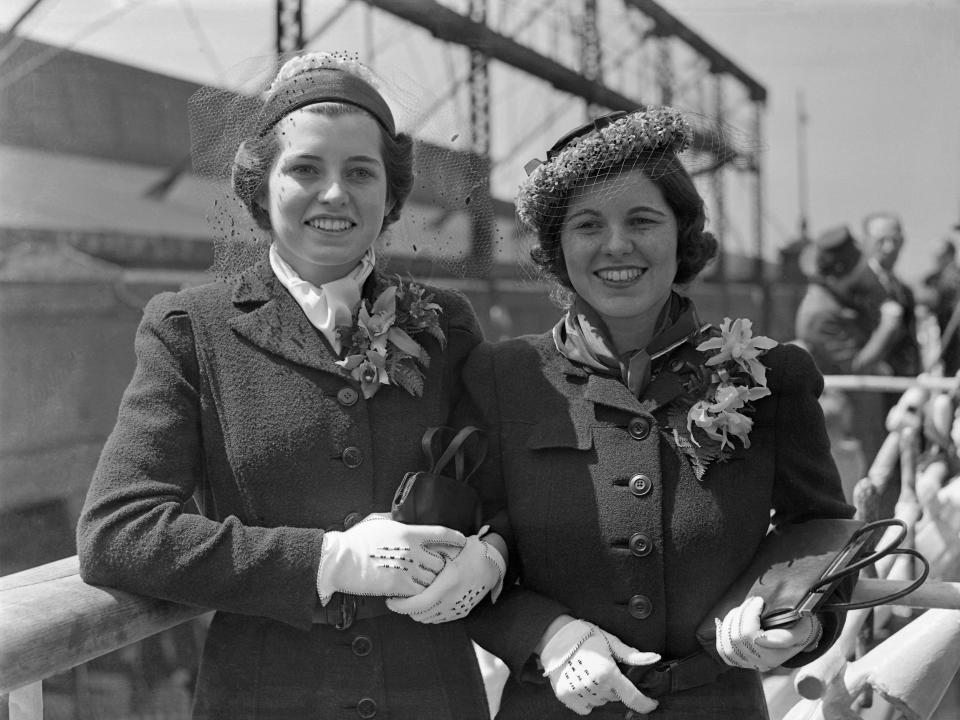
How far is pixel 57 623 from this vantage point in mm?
1132

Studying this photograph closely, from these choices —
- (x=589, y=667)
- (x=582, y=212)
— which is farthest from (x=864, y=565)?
(x=582, y=212)

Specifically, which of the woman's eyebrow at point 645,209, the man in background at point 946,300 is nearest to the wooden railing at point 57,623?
the woman's eyebrow at point 645,209

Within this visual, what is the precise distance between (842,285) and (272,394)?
3.29 metres

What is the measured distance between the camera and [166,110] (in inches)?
122

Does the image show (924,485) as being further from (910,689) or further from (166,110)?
(166,110)

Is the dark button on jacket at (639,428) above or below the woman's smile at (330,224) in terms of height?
below

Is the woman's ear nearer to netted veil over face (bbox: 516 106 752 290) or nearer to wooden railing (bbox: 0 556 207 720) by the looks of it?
netted veil over face (bbox: 516 106 752 290)

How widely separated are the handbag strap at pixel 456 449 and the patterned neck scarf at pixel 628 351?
0.22 metres

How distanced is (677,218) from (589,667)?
74 cm

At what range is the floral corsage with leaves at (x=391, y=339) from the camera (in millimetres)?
1427

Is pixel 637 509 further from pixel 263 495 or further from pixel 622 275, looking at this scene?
pixel 263 495

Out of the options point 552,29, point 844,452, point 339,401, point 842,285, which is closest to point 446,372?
point 339,401

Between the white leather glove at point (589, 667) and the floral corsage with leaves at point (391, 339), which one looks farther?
the floral corsage with leaves at point (391, 339)

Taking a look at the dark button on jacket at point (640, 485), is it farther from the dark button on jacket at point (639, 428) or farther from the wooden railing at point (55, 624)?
the wooden railing at point (55, 624)
